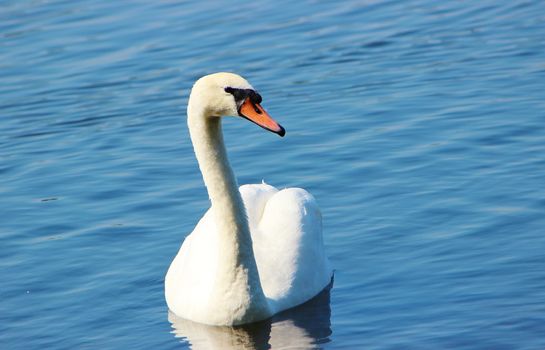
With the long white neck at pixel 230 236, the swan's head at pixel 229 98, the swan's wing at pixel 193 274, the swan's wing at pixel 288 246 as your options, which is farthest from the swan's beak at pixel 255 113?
the swan's wing at pixel 288 246

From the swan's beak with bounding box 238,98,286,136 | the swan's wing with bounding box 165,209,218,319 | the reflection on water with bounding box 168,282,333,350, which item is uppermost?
the swan's beak with bounding box 238,98,286,136

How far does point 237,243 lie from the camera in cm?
1055

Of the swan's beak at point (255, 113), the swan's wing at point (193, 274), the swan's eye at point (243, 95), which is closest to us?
the swan's beak at point (255, 113)

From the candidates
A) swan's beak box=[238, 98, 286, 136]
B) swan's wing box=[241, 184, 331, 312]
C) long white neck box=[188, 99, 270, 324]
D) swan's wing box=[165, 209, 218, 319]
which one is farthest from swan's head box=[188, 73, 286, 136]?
swan's wing box=[241, 184, 331, 312]

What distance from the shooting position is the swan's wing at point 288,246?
36.1ft

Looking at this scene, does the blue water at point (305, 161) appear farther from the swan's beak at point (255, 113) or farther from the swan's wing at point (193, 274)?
the swan's beak at point (255, 113)

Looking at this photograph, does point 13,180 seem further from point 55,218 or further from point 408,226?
point 408,226

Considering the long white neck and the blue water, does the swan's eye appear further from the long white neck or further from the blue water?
the blue water

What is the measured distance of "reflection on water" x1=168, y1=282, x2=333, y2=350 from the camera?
10.3 metres

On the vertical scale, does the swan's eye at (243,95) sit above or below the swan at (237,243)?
above

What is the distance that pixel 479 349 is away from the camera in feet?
31.8

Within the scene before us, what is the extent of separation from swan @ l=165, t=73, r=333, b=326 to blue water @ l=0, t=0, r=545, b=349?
21cm

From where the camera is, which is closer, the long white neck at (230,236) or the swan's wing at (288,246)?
the long white neck at (230,236)

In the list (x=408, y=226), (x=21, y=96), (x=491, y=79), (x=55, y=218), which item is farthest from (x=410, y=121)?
(x=21, y=96)
